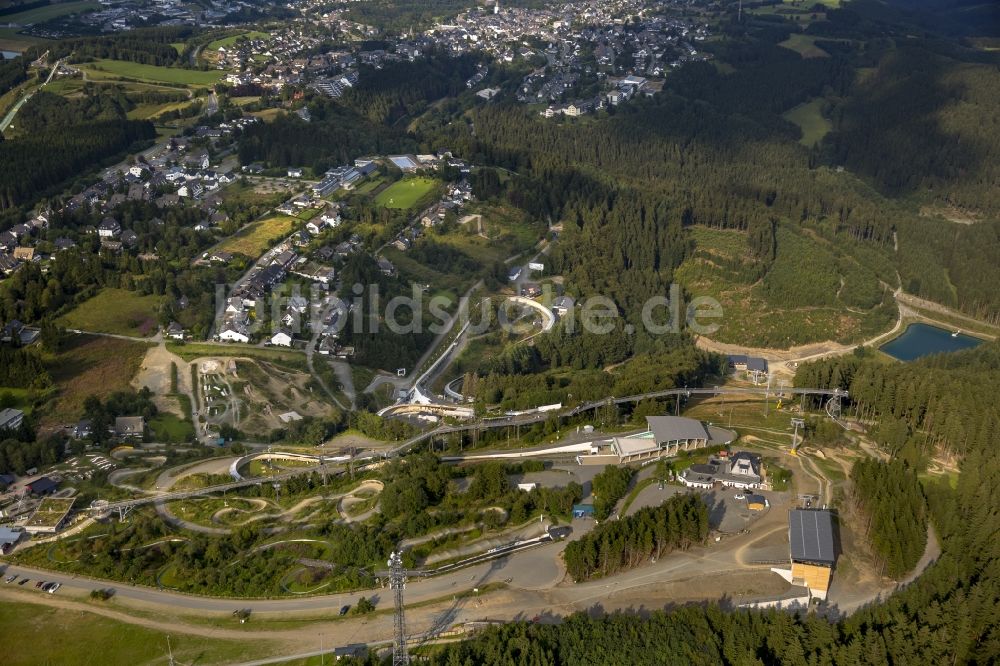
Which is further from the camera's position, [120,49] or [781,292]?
[120,49]

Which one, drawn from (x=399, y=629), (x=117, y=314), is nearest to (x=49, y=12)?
(x=117, y=314)

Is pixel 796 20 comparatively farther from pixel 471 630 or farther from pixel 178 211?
pixel 471 630

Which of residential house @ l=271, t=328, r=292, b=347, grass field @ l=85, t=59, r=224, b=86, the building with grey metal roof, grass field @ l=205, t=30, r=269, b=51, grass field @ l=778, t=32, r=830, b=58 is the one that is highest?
grass field @ l=205, t=30, r=269, b=51

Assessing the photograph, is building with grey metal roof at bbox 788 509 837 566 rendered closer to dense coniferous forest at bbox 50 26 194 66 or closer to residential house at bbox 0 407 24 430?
residential house at bbox 0 407 24 430

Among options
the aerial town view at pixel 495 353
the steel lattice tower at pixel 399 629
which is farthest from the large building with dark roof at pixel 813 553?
the steel lattice tower at pixel 399 629

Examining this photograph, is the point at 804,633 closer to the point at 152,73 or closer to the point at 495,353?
the point at 495,353

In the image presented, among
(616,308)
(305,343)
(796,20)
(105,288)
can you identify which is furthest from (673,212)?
(796,20)

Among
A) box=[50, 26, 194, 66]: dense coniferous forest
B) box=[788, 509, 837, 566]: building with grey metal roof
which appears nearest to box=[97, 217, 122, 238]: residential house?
box=[50, 26, 194, 66]: dense coniferous forest

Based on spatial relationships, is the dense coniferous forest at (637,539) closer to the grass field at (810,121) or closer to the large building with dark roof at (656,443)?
the large building with dark roof at (656,443)
